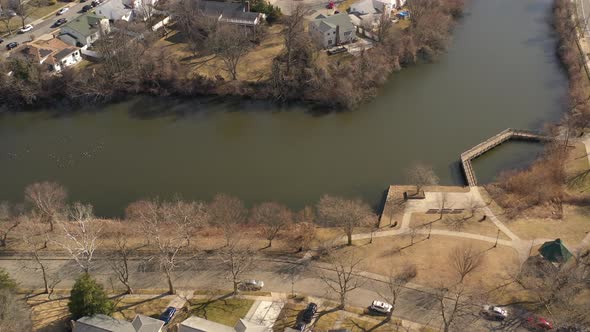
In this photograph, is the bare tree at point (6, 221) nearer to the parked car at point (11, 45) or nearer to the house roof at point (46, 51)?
the house roof at point (46, 51)

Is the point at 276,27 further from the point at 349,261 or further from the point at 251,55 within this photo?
the point at 349,261

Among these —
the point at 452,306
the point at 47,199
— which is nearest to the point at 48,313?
the point at 47,199

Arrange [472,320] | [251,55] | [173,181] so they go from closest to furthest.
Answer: [472,320], [173,181], [251,55]

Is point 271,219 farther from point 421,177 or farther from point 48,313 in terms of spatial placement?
point 48,313

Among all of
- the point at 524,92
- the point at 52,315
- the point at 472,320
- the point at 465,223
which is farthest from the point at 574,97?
the point at 52,315

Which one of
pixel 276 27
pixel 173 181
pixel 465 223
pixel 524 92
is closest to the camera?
pixel 465 223
